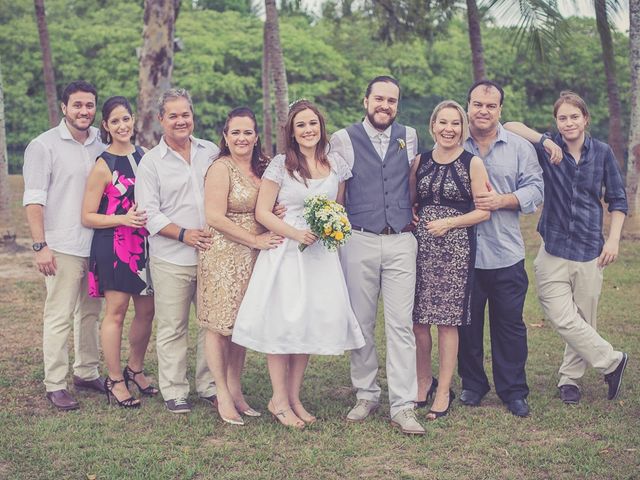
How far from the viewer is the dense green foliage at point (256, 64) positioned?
38500mm

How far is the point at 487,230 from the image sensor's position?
6359 millimetres

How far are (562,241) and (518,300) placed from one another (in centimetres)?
59

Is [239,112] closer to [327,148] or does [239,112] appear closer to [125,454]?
[327,148]

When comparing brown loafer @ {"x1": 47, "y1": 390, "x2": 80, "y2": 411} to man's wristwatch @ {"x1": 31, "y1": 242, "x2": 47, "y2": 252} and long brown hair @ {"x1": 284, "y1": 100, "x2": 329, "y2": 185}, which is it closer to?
man's wristwatch @ {"x1": 31, "y1": 242, "x2": 47, "y2": 252}

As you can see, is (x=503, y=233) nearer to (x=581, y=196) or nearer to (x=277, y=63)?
(x=581, y=196)

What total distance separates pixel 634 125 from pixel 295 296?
34.8 ft

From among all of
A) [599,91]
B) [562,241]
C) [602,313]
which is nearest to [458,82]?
[599,91]

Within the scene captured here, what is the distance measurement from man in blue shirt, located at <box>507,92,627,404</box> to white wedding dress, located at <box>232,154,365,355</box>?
1.69 m

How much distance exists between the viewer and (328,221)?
5609 mm

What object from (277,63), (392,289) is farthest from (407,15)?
(392,289)

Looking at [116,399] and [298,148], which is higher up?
[298,148]

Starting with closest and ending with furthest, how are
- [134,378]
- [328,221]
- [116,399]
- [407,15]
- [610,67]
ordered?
1. [328,221]
2. [116,399]
3. [134,378]
4. [610,67]
5. [407,15]

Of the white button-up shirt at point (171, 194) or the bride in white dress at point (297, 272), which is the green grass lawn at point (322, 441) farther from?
the white button-up shirt at point (171, 194)

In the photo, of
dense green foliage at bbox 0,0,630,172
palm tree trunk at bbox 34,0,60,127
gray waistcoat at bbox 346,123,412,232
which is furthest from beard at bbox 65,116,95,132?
dense green foliage at bbox 0,0,630,172
